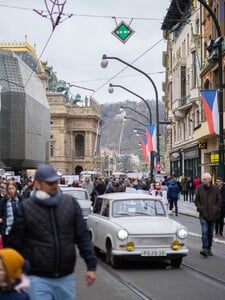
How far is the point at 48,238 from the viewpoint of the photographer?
213 inches

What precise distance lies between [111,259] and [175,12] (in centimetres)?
4749

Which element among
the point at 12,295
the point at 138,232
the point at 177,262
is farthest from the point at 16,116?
the point at 12,295

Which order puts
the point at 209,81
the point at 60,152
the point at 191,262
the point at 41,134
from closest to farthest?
the point at 191,262
the point at 209,81
the point at 41,134
the point at 60,152

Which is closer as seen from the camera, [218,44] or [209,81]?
[218,44]

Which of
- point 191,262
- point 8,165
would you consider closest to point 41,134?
point 8,165

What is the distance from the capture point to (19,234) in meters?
5.53

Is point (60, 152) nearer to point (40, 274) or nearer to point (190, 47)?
point (190, 47)

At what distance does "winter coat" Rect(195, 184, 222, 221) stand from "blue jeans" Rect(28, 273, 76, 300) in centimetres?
854

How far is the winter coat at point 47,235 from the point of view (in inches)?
212

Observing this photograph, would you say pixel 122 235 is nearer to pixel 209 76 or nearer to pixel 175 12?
pixel 209 76

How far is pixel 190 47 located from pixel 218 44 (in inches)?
1208

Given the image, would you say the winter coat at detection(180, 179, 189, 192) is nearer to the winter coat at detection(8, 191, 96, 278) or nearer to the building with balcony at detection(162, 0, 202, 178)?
the building with balcony at detection(162, 0, 202, 178)

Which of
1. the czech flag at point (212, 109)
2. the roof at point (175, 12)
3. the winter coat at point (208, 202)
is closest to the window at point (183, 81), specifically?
the roof at point (175, 12)

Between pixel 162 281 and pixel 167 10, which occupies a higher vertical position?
pixel 167 10
